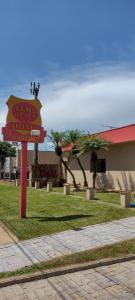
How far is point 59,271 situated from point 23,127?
673cm

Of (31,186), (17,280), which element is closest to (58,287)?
(17,280)

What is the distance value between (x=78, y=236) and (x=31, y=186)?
1865cm

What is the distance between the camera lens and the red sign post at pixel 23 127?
39.7ft

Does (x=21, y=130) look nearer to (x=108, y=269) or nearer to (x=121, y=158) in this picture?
(x=108, y=269)

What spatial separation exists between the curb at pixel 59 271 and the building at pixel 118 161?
44.7 ft

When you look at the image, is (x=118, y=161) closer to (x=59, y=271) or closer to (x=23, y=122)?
(x=23, y=122)

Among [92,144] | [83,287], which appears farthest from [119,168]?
[83,287]

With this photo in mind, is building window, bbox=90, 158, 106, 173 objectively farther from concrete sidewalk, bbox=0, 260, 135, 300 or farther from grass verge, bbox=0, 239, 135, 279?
concrete sidewalk, bbox=0, 260, 135, 300

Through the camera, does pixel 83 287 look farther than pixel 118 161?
No

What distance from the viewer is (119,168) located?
73.0 ft

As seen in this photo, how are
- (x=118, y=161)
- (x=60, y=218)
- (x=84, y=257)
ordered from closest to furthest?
1. (x=84, y=257)
2. (x=60, y=218)
3. (x=118, y=161)

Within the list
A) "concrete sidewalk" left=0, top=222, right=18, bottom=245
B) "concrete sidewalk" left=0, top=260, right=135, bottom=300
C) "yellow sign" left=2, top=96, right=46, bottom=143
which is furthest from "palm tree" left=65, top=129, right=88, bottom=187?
"concrete sidewalk" left=0, top=260, right=135, bottom=300

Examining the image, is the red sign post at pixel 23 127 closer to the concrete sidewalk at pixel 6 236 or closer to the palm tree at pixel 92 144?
the concrete sidewalk at pixel 6 236

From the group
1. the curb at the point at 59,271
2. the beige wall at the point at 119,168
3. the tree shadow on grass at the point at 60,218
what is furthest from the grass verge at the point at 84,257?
the beige wall at the point at 119,168
